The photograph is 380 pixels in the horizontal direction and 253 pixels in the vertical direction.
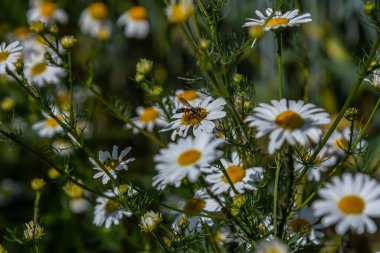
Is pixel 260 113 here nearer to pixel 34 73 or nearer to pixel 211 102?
pixel 211 102

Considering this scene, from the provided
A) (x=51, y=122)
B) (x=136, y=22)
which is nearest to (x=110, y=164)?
(x=51, y=122)

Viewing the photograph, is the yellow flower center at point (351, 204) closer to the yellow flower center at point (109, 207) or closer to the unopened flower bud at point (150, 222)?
the unopened flower bud at point (150, 222)

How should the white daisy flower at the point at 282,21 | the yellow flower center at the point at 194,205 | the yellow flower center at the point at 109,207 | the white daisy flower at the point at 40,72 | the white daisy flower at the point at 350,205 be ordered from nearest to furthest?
the white daisy flower at the point at 350,205 < the white daisy flower at the point at 282,21 < the yellow flower center at the point at 194,205 < the yellow flower center at the point at 109,207 < the white daisy flower at the point at 40,72

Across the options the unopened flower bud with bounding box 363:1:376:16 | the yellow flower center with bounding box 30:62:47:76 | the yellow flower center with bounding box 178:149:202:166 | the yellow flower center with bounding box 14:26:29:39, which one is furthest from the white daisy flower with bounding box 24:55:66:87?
the unopened flower bud with bounding box 363:1:376:16

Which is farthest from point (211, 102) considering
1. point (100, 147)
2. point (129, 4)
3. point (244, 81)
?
point (129, 4)

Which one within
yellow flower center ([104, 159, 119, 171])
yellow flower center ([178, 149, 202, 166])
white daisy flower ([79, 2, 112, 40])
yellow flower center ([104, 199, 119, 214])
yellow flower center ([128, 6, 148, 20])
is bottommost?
yellow flower center ([178, 149, 202, 166])

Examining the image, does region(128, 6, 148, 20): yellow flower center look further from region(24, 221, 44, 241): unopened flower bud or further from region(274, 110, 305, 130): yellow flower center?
region(274, 110, 305, 130): yellow flower center

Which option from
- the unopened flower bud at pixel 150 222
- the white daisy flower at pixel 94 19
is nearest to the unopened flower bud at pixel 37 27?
the unopened flower bud at pixel 150 222
